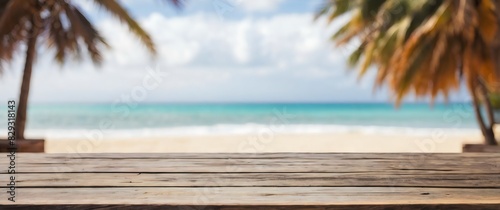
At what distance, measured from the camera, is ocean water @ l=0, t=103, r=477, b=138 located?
18.9m

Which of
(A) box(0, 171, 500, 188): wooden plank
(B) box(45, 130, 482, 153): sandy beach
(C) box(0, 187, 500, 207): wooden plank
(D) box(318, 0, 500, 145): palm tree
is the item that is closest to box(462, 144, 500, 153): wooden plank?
(D) box(318, 0, 500, 145): palm tree

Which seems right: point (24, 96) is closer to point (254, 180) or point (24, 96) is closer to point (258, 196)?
point (254, 180)

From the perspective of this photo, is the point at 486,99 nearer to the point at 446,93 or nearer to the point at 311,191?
the point at 446,93

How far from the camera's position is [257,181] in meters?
1.42

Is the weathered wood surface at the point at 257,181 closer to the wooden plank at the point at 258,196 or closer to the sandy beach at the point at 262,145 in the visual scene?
the wooden plank at the point at 258,196

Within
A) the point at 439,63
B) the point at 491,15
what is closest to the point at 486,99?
the point at 439,63

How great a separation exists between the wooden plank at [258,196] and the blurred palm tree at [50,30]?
4126mm

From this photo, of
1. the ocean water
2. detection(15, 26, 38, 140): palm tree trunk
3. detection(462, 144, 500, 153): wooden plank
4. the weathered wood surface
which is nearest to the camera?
the weathered wood surface

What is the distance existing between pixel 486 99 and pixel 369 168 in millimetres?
6766

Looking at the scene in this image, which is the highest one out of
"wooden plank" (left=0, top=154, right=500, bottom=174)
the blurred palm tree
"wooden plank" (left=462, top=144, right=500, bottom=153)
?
the blurred palm tree

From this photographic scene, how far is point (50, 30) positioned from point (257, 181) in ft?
18.6

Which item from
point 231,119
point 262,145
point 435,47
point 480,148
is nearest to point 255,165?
point 480,148

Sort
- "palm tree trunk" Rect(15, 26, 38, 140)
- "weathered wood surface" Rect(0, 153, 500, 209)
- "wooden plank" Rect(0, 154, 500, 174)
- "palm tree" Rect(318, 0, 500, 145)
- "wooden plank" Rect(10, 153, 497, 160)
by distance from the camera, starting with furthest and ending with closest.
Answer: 1. "palm tree" Rect(318, 0, 500, 145)
2. "palm tree trunk" Rect(15, 26, 38, 140)
3. "wooden plank" Rect(10, 153, 497, 160)
4. "wooden plank" Rect(0, 154, 500, 174)
5. "weathered wood surface" Rect(0, 153, 500, 209)

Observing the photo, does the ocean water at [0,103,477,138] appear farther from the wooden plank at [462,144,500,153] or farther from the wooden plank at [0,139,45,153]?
the wooden plank at [0,139,45,153]
